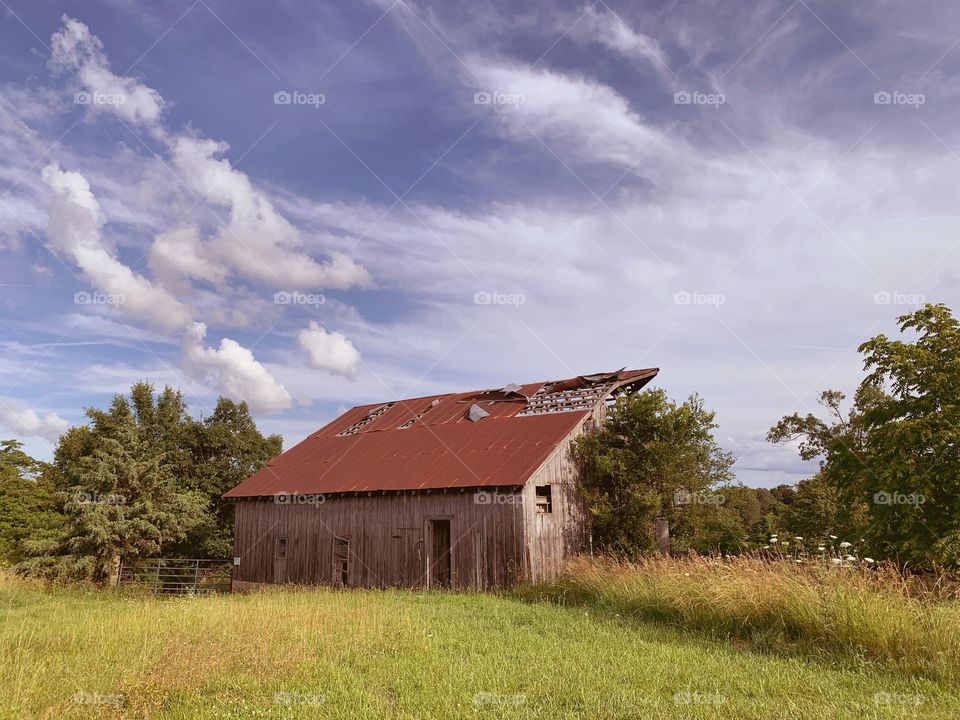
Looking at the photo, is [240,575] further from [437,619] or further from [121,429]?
[437,619]

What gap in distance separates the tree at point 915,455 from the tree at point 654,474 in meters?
4.33

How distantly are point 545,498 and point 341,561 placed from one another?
26.3ft

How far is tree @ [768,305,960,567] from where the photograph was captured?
578 inches

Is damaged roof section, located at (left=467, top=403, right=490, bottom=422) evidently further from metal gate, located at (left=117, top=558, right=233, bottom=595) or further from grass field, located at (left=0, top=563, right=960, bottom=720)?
grass field, located at (left=0, top=563, right=960, bottom=720)

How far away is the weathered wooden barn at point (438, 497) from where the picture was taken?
770 inches

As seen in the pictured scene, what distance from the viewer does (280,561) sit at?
25.2 meters

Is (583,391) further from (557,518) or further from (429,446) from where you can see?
(429,446)

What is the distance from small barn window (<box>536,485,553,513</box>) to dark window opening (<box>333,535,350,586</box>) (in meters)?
7.41

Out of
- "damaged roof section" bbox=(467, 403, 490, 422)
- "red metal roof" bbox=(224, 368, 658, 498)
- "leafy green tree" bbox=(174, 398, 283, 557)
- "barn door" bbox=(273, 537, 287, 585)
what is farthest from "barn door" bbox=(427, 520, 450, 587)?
"leafy green tree" bbox=(174, 398, 283, 557)

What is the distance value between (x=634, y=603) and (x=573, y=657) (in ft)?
13.2

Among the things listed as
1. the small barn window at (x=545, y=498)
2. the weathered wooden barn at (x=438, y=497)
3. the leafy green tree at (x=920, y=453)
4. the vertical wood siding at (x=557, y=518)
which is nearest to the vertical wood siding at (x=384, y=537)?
the weathered wooden barn at (x=438, y=497)

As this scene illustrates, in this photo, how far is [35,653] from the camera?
29.9 ft

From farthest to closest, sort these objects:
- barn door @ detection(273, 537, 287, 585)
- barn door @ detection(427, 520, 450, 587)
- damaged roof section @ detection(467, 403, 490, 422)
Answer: damaged roof section @ detection(467, 403, 490, 422) < barn door @ detection(273, 537, 287, 585) < barn door @ detection(427, 520, 450, 587)

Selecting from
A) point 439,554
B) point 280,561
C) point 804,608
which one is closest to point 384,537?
point 439,554
